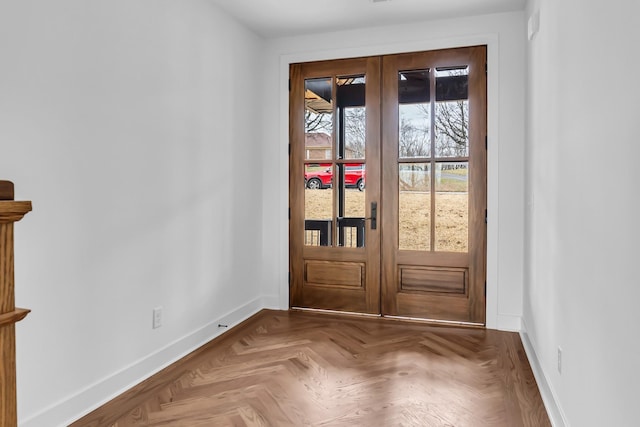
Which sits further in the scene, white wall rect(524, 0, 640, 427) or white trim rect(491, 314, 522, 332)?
white trim rect(491, 314, 522, 332)

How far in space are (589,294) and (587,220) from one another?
0.27 metres

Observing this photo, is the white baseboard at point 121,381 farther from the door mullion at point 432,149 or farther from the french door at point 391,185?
the door mullion at point 432,149

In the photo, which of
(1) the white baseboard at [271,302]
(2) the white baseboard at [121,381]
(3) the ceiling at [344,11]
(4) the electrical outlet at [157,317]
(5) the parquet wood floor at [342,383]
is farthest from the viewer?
(1) the white baseboard at [271,302]

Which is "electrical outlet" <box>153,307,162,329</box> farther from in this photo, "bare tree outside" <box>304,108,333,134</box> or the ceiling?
the ceiling

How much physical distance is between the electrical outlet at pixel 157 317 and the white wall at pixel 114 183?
2.3 inches

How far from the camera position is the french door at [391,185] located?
364 centimetres

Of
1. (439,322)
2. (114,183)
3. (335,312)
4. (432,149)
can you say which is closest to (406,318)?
(439,322)

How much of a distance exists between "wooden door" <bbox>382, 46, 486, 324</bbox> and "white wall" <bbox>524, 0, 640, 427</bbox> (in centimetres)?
104

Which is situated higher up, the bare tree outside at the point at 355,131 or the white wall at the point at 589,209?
the bare tree outside at the point at 355,131

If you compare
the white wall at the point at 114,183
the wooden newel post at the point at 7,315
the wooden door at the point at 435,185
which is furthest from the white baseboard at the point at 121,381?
the wooden door at the point at 435,185

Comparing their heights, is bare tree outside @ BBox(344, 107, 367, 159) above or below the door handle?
above

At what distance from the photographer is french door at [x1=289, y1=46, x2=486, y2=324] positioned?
364cm

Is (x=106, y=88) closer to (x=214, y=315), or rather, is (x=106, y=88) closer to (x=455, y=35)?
(x=214, y=315)

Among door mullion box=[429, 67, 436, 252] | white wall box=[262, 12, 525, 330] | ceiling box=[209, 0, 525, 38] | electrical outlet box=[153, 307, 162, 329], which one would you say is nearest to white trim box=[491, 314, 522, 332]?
white wall box=[262, 12, 525, 330]
